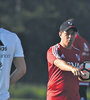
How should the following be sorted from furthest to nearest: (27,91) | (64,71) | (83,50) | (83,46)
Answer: (27,91), (83,50), (83,46), (64,71)

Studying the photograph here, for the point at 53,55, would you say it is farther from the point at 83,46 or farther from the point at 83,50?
the point at 83,50

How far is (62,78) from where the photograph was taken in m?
6.14

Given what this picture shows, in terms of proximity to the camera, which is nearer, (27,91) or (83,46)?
(83,46)

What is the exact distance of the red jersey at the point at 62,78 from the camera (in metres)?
6.13

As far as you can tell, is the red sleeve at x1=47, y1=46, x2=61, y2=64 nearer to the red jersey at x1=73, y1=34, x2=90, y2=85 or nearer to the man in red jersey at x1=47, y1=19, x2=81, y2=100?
the man in red jersey at x1=47, y1=19, x2=81, y2=100

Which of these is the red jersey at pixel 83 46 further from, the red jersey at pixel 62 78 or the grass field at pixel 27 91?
the grass field at pixel 27 91

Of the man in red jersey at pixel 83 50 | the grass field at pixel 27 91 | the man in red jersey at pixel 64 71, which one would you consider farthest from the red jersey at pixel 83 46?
the grass field at pixel 27 91

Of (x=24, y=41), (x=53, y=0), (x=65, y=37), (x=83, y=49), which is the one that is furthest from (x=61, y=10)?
(x=65, y=37)

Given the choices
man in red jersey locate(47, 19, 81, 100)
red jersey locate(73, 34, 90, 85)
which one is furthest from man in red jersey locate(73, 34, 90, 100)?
man in red jersey locate(47, 19, 81, 100)

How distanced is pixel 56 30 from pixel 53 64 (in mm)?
22652

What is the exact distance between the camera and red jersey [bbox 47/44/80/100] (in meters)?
6.13

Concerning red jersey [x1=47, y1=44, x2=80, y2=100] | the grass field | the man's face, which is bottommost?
the grass field

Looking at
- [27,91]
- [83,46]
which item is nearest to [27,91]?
[27,91]

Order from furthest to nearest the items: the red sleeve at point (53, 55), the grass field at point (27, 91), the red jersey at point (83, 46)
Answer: the grass field at point (27, 91), the red jersey at point (83, 46), the red sleeve at point (53, 55)
